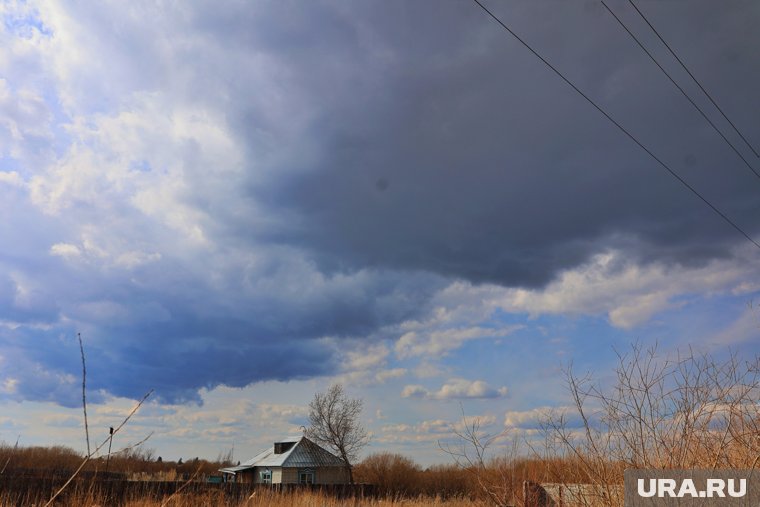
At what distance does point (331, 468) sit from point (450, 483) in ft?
28.8

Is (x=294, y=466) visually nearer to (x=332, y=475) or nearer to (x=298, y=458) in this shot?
(x=298, y=458)

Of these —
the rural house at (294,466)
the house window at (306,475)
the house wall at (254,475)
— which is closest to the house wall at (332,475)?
the rural house at (294,466)

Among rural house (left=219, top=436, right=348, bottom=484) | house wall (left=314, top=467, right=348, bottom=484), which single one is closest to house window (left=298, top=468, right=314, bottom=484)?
rural house (left=219, top=436, right=348, bottom=484)

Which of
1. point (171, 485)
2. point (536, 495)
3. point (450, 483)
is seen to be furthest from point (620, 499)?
point (450, 483)

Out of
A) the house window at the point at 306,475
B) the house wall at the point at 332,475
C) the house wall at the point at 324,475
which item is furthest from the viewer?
the house wall at the point at 332,475

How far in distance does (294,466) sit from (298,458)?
0.85 m

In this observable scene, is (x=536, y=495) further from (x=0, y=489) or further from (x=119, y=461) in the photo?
(x=119, y=461)

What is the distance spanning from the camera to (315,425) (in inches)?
1799

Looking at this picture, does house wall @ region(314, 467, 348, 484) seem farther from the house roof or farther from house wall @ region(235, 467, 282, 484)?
house wall @ region(235, 467, 282, 484)

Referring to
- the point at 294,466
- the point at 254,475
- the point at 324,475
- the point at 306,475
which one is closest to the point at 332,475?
the point at 324,475

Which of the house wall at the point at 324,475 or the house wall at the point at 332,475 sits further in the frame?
the house wall at the point at 332,475

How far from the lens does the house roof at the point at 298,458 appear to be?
139ft

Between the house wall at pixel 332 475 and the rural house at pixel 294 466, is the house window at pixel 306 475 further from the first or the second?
the house wall at pixel 332 475

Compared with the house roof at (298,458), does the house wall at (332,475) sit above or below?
below
